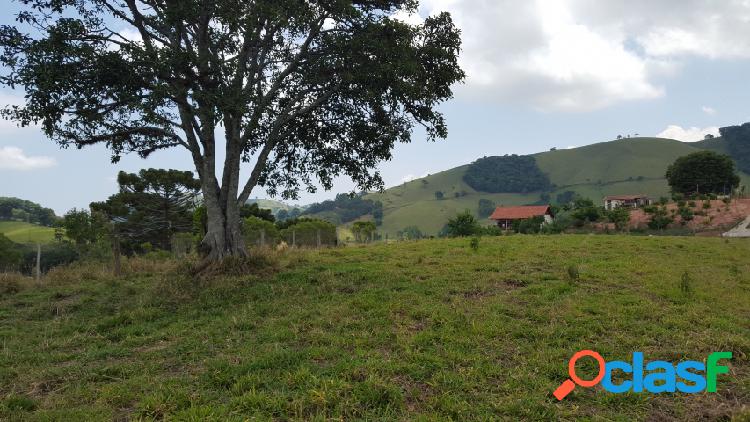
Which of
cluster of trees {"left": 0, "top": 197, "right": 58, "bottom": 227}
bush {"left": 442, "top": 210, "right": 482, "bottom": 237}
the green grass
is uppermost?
cluster of trees {"left": 0, "top": 197, "right": 58, "bottom": 227}

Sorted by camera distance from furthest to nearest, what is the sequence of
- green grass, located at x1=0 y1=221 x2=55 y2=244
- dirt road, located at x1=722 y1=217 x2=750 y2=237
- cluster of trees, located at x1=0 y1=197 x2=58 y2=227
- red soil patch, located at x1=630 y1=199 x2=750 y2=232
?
cluster of trees, located at x1=0 y1=197 x2=58 y2=227, green grass, located at x1=0 y1=221 x2=55 y2=244, red soil patch, located at x1=630 y1=199 x2=750 y2=232, dirt road, located at x1=722 y1=217 x2=750 y2=237

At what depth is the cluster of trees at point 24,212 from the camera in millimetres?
105938

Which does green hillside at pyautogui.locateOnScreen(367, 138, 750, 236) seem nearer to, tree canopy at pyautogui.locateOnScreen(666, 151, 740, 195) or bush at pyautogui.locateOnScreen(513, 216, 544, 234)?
tree canopy at pyautogui.locateOnScreen(666, 151, 740, 195)

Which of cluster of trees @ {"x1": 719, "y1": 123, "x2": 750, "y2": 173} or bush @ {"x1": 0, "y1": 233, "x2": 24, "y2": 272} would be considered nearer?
bush @ {"x1": 0, "y1": 233, "x2": 24, "y2": 272}

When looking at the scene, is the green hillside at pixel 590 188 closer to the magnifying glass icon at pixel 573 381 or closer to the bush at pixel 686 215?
the bush at pixel 686 215

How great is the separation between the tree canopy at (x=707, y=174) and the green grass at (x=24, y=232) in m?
119

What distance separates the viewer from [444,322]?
8.08 meters

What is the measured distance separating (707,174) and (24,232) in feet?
452

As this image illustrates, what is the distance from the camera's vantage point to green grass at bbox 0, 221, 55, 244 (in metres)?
78.6

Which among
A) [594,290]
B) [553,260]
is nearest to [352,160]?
[553,260]

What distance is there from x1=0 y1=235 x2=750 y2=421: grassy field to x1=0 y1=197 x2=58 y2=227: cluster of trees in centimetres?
12146

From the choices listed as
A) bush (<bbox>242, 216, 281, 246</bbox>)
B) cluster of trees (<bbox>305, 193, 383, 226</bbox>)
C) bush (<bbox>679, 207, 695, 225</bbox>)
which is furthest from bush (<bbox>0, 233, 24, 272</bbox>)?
cluster of trees (<bbox>305, 193, 383, 226</bbox>)

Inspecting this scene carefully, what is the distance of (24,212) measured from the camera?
110000 millimetres

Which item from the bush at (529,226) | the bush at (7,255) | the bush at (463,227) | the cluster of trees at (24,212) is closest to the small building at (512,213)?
the bush at (529,226)
